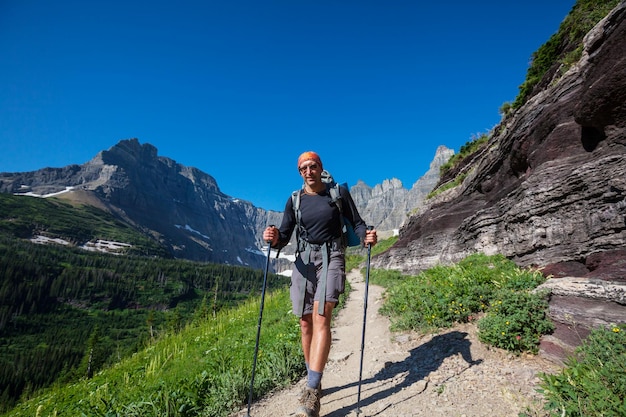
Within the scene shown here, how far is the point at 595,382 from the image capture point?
11.3 feet

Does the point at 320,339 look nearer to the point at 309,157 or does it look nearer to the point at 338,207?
the point at 338,207

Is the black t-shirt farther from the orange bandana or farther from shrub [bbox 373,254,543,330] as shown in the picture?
shrub [bbox 373,254,543,330]

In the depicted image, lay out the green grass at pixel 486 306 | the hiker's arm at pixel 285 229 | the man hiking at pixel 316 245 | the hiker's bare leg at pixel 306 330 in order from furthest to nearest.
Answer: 1. the green grass at pixel 486 306
2. the hiker's arm at pixel 285 229
3. the hiker's bare leg at pixel 306 330
4. the man hiking at pixel 316 245

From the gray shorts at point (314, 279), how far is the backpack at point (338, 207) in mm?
364

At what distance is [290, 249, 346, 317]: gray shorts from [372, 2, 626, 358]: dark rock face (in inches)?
155

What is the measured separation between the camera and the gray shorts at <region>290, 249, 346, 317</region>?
466 cm

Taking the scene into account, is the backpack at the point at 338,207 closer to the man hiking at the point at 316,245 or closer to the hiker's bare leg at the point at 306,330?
the man hiking at the point at 316,245

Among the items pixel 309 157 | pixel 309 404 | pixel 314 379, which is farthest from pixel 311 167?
pixel 309 404

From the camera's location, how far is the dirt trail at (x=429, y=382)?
13.9 feet

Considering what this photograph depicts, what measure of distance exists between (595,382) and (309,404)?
132 inches

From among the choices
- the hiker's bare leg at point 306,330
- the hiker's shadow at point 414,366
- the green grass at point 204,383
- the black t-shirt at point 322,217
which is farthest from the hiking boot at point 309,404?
the black t-shirt at point 322,217

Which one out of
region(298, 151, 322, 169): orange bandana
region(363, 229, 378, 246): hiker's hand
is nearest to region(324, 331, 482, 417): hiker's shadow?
region(363, 229, 378, 246): hiker's hand

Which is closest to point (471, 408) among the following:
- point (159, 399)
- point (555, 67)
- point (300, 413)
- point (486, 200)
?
point (300, 413)

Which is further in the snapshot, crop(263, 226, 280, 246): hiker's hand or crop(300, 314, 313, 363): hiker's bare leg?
crop(263, 226, 280, 246): hiker's hand
